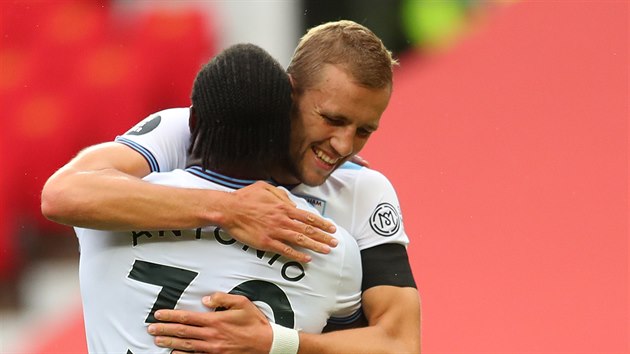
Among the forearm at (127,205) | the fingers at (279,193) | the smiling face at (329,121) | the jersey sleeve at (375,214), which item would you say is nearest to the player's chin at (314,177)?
the smiling face at (329,121)

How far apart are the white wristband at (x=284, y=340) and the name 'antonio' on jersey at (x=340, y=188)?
0.34 metres

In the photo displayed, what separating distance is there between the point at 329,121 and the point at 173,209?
0.48 meters

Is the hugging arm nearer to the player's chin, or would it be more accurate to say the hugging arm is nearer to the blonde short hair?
the player's chin

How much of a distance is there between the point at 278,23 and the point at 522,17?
1557 millimetres

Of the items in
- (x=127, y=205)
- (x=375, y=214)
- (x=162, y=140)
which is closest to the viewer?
(x=127, y=205)

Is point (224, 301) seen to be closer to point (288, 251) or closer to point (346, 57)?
point (288, 251)

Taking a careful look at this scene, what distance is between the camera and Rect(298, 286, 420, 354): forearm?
7.52 feet

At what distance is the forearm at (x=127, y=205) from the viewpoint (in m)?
2.15

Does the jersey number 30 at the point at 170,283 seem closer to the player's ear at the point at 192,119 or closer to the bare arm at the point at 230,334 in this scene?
the bare arm at the point at 230,334

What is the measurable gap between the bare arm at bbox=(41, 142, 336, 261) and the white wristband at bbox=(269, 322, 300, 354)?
0.51 ft

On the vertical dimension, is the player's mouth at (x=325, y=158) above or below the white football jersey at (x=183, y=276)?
above

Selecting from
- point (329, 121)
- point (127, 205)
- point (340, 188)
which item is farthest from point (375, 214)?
point (127, 205)

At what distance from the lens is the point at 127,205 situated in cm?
215

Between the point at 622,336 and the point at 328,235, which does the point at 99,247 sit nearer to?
the point at 328,235
